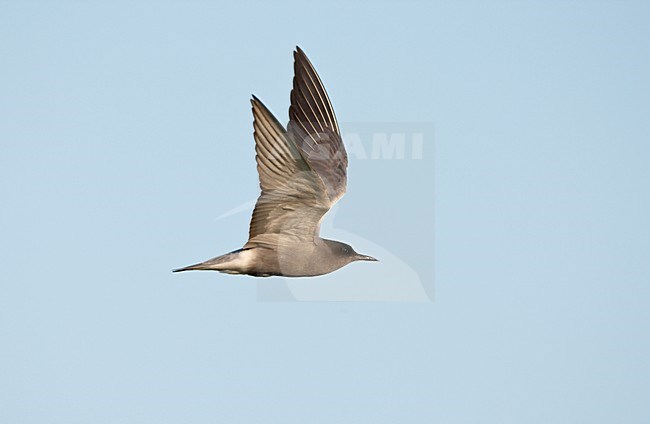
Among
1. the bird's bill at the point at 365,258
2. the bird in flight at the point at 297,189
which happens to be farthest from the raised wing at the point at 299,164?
the bird's bill at the point at 365,258

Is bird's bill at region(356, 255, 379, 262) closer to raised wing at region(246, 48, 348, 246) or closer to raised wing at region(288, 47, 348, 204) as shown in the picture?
raised wing at region(246, 48, 348, 246)

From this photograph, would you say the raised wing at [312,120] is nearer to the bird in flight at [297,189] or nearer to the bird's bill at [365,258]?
the bird in flight at [297,189]

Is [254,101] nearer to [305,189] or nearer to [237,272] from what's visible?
[305,189]

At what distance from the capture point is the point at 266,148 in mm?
13086

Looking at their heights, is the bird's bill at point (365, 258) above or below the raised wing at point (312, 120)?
below

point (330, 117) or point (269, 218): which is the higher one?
point (330, 117)

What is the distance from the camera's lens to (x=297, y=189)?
13016 millimetres

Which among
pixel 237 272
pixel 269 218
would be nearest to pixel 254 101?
pixel 269 218

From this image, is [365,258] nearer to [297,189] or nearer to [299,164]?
[297,189]

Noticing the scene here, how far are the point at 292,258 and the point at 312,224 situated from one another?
0.59m

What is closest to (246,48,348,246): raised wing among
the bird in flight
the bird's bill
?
the bird in flight

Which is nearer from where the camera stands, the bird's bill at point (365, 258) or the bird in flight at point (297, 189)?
the bird in flight at point (297, 189)

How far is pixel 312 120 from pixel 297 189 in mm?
1973

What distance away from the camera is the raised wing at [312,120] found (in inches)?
567
